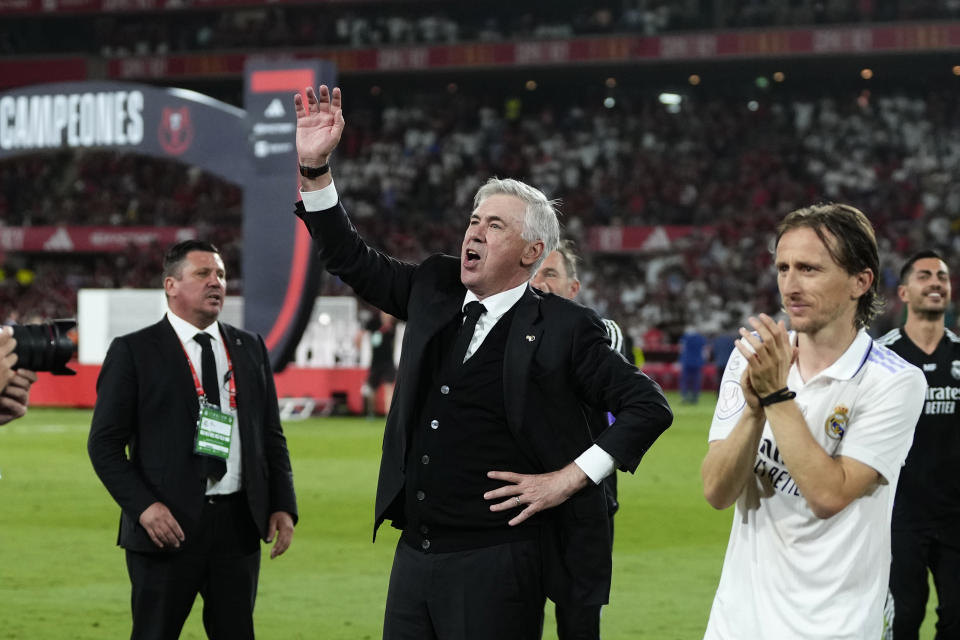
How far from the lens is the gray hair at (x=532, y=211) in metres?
4.34

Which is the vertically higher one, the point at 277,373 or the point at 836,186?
the point at 836,186

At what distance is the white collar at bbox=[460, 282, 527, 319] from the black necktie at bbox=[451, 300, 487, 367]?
0.9 inches

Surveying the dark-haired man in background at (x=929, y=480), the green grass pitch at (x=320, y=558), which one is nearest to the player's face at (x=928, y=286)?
the dark-haired man in background at (x=929, y=480)

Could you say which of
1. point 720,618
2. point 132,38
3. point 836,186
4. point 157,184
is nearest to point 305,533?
point 720,618

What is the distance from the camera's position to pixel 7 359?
351cm

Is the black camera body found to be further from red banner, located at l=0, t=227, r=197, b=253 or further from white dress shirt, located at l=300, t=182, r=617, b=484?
red banner, located at l=0, t=227, r=197, b=253

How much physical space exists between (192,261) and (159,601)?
4.98 feet

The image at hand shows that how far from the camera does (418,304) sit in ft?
14.4

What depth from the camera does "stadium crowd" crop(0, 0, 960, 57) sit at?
39.3m

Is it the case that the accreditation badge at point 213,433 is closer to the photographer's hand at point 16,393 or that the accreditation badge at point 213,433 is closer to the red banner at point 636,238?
the photographer's hand at point 16,393

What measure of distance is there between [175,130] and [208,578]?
17946 millimetres

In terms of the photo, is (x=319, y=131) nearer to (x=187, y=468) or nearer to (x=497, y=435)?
(x=497, y=435)

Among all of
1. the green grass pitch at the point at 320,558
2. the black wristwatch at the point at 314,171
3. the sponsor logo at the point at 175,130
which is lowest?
the green grass pitch at the point at 320,558

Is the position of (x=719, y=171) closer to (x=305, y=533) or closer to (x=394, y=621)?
(x=305, y=533)
